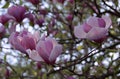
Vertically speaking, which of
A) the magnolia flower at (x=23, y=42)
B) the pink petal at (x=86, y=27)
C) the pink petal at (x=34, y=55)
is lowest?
the pink petal at (x=34, y=55)

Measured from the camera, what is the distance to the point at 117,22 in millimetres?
1956

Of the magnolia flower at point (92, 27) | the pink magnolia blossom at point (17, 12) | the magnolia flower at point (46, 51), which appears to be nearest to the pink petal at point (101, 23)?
the magnolia flower at point (92, 27)

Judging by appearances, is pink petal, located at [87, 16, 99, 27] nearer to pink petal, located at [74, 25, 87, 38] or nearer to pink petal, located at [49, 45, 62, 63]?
pink petal, located at [74, 25, 87, 38]

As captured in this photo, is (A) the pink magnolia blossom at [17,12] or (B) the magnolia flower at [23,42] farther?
(A) the pink magnolia blossom at [17,12]

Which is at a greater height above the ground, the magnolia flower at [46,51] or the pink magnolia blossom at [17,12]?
the pink magnolia blossom at [17,12]

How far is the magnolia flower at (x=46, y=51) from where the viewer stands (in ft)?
3.12

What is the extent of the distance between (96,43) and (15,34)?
287mm

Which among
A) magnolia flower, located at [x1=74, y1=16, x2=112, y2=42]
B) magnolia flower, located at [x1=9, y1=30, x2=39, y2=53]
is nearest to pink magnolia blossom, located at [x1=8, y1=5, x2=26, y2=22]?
magnolia flower, located at [x1=9, y1=30, x2=39, y2=53]

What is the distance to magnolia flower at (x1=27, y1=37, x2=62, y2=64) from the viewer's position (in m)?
0.95

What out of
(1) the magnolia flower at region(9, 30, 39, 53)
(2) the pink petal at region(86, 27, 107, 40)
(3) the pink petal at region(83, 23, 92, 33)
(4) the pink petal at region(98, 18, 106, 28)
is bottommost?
(1) the magnolia flower at region(9, 30, 39, 53)

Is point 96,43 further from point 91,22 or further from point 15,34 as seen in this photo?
point 15,34

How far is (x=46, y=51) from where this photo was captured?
967 mm

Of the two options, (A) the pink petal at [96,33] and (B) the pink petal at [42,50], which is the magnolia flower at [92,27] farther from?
(B) the pink petal at [42,50]

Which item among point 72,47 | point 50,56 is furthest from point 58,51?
point 72,47
